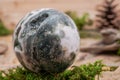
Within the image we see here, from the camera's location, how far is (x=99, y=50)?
10.0 meters

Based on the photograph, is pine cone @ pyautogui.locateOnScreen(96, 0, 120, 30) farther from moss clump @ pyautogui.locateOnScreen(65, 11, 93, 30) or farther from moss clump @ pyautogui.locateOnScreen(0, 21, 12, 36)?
moss clump @ pyautogui.locateOnScreen(0, 21, 12, 36)

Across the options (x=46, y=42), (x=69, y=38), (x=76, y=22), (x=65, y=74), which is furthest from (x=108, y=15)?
(x=46, y=42)

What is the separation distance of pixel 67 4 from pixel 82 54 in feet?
19.7

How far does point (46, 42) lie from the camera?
5938 mm

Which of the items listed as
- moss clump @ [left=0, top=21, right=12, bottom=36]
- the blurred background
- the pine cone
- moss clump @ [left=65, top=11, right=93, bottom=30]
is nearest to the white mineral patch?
the blurred background

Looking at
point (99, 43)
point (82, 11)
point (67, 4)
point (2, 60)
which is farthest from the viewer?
point (67, 4)

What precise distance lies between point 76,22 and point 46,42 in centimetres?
694

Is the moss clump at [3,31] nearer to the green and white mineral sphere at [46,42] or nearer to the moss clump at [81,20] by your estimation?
the moss clump at [81,20]

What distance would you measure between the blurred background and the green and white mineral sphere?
1111 mm

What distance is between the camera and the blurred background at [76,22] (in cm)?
923

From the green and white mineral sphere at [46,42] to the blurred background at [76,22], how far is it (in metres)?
1.11

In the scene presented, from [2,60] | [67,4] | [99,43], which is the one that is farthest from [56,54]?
[67,4]

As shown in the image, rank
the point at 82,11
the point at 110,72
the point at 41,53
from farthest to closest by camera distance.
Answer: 1. the point at 82,11
2. the point at 110,72
3. the point at 41,53

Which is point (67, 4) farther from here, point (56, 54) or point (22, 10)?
point (56, 54)
